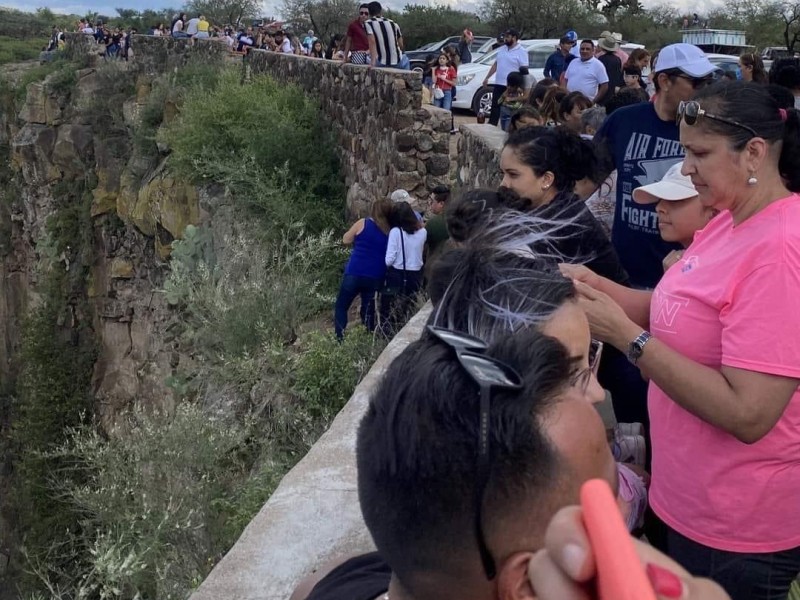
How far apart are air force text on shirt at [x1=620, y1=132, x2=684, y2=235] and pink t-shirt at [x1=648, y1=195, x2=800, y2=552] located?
3.57 ft

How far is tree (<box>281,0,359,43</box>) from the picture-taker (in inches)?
1254

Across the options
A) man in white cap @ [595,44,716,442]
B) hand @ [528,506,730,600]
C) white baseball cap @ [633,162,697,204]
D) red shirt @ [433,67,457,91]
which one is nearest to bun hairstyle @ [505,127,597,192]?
man in white cap @ [595,44,716,442]

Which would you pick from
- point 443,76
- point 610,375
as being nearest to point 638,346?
point 610,375

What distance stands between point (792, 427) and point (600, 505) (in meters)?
1.28

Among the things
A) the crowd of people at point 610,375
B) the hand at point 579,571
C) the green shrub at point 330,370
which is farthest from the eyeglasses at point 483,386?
the green shrub at point 330,370

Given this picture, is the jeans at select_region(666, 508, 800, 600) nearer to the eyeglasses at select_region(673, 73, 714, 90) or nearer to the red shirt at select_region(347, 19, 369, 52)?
the eyeglasses at select_region(673, 73, 714, 90)

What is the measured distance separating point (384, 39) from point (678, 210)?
8255 mm

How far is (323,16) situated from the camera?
32.6 m

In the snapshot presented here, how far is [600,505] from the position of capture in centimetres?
69

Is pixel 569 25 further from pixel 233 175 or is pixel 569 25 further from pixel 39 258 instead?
pixel 233 175

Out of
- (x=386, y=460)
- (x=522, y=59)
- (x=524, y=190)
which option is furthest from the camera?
(x=522, y=59)

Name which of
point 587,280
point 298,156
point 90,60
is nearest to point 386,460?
point 587,280

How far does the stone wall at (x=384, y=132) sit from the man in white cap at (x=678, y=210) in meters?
6.25

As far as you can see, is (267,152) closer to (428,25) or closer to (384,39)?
(384,39)
